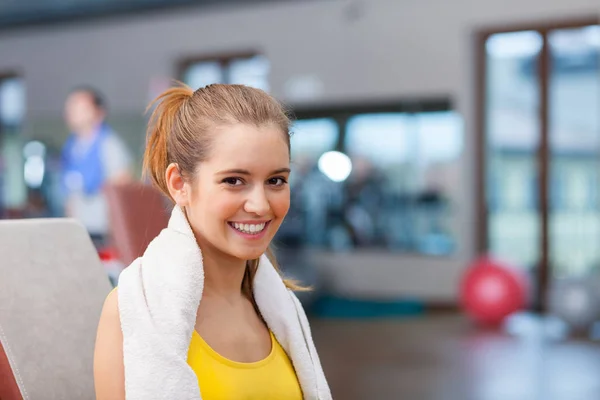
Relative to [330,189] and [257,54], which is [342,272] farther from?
[257,54]

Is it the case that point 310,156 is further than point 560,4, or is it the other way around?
point 310,156

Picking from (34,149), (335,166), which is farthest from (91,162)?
(34,149)

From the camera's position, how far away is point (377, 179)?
22.8 ft

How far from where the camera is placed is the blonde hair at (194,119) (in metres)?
1.22

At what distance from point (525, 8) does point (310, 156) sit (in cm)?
232

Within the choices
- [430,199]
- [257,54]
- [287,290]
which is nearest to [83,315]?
[287,290]

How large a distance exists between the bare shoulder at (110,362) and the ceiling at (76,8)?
6.38 meters

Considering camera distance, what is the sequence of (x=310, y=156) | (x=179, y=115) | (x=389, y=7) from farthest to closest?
(x=310, y=156) < (x=389, y=7) < (x=179, y=115)

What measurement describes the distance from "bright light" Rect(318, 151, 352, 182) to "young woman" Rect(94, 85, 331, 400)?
5761 millimetres

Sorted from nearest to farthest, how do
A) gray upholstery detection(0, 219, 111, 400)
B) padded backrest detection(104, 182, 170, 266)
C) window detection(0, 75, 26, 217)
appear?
gray upholstery detection(0, 219, 111, 400), padded backrest detection(104, 182, 170, 266), window detection(0, 75, 26, 217)

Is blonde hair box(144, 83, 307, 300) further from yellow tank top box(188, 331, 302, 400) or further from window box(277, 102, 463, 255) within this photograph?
window box(277, 102, 463, 255)

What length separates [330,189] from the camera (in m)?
7.10

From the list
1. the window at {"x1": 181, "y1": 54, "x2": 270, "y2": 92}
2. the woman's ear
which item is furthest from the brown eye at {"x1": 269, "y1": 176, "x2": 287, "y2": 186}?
the window at {"x1": 181, "y1": 54, "x2": 270, "y2": 92}

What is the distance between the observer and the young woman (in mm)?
1112
